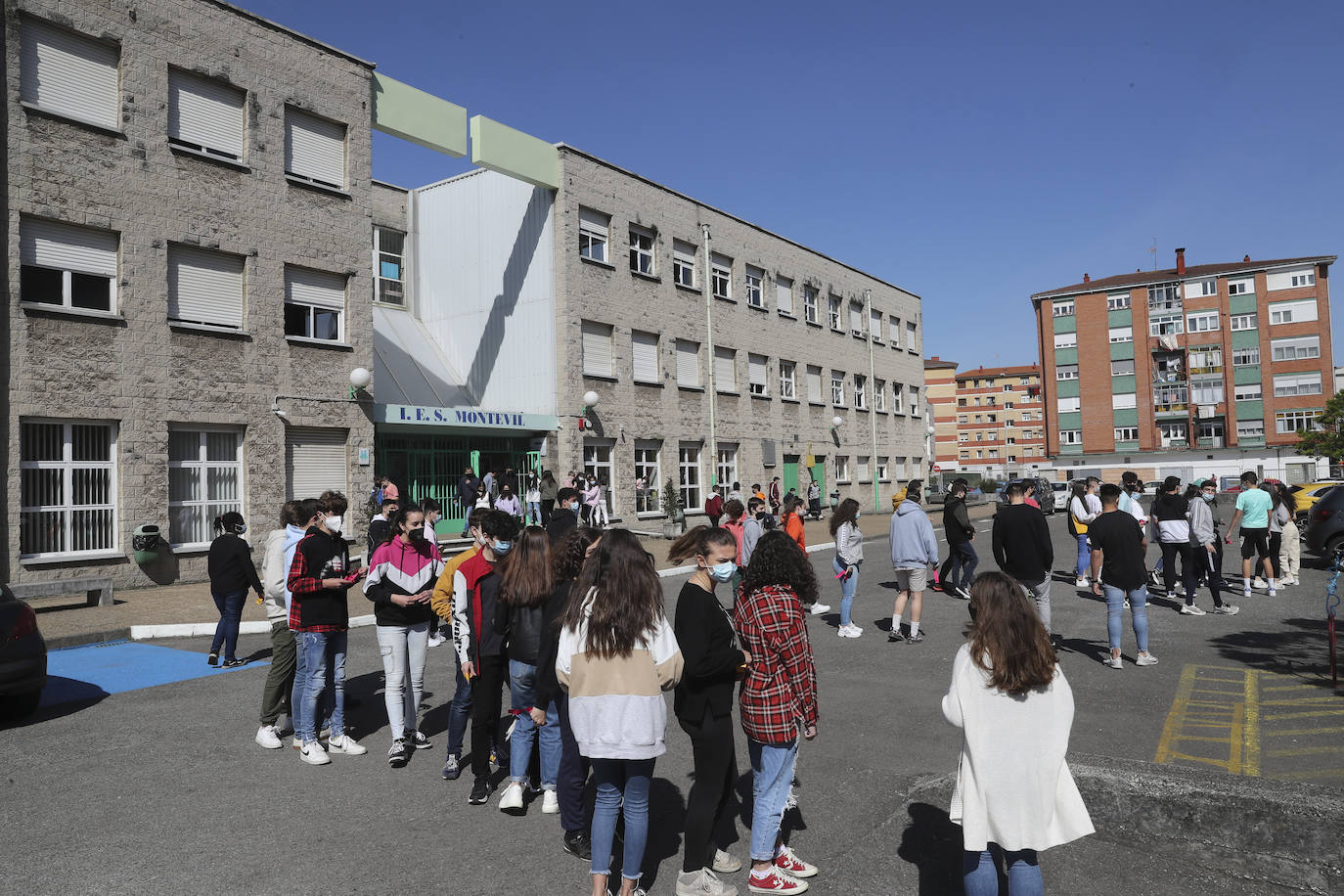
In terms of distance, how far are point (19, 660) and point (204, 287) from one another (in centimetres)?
1138

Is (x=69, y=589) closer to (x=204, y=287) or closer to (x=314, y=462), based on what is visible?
(x=314, y=462)

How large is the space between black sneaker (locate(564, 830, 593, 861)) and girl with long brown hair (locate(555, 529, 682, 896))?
68 centimetres

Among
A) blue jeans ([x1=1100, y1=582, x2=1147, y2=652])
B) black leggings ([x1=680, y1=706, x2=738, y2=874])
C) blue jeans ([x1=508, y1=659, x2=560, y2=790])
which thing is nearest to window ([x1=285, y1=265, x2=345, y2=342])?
blue jeans ([x1=508, y1=659, x2=560, y2=790])

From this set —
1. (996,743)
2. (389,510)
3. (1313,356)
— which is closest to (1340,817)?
(996,743)

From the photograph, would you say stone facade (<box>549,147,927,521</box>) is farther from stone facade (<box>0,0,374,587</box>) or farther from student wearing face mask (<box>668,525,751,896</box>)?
student wearing face mask (<box>668,525,751,896</box>)

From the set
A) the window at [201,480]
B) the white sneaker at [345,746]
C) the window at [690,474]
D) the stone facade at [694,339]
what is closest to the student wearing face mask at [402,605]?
the white sneaker at [345,746]

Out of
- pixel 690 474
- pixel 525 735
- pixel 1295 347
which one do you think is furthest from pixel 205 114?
pixel 1295 347

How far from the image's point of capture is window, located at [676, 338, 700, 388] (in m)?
28.5

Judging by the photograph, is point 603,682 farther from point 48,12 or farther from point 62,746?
point 48,12

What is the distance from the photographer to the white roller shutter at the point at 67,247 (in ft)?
48.1

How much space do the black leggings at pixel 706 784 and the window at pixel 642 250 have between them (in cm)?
2373

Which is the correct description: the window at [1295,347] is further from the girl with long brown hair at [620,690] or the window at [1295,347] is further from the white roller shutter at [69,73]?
the girl with long brown hair at [620,690]

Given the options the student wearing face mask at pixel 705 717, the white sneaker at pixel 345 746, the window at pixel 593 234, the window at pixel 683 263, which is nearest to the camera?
the student wearing face mask at pixel 705 717

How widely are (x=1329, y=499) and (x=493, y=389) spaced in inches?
787
